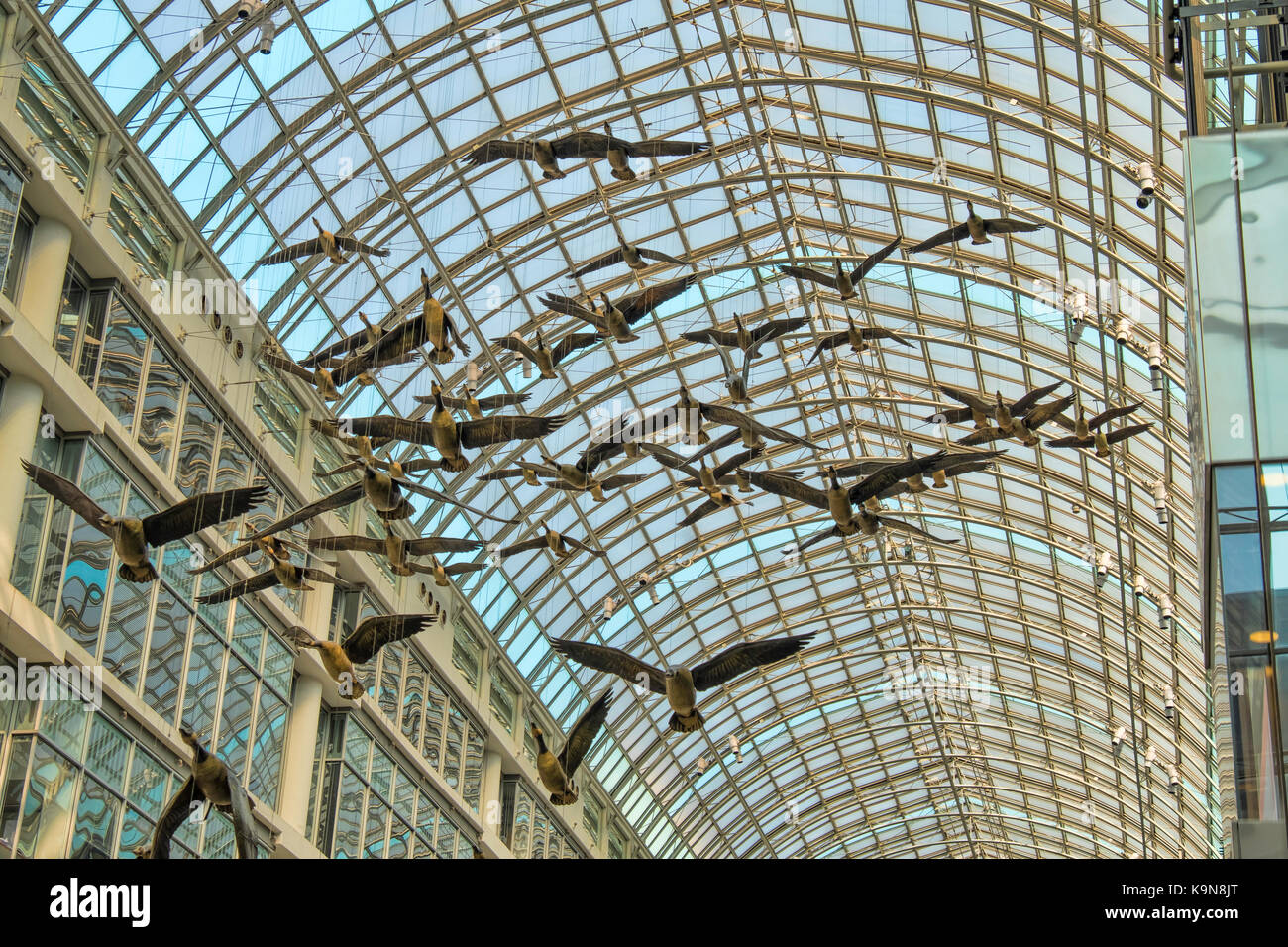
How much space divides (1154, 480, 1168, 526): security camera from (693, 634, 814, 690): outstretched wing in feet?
70.6

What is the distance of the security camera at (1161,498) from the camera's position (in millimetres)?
40000

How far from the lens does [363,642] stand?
24750 mm

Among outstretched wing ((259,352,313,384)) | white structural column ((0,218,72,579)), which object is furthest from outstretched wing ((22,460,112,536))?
outstretched wing ((259,352,313,384))

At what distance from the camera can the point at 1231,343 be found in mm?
14414

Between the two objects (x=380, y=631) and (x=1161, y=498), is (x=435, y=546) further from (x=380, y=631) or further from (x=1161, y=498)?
(x=1161, y=498)

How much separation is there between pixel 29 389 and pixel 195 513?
564cm

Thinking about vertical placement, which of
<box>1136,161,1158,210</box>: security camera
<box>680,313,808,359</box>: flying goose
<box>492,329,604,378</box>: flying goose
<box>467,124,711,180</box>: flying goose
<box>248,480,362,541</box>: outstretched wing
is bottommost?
<box>248,480,362,541</box>: outstretched wing

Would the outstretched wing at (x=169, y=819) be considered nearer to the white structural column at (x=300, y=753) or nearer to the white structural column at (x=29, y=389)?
the white structural column at (x=29, y=389)

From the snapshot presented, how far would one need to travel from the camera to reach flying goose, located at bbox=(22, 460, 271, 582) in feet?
68.9

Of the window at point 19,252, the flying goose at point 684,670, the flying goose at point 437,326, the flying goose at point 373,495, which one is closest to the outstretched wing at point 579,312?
the flying goose at point 437,326

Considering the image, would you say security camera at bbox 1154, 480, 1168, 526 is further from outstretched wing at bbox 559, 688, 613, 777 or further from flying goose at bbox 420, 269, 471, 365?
flying goose at bbox 420, 269, 471, 365

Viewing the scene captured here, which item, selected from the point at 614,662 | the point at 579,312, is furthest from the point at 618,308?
the point at 614,662
